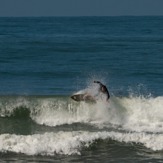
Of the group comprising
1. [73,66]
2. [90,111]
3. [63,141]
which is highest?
[73,66]

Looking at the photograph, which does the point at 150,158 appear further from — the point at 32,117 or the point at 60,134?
the point at 32,117

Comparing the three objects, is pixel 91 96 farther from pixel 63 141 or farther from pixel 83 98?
pixel 63 141

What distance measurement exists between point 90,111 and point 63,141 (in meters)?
5.01

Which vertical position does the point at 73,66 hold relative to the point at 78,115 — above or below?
above

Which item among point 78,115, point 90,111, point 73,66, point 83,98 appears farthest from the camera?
point 73,66

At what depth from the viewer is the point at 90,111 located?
2241 cm

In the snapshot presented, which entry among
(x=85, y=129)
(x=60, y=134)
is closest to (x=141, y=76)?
(x=85, y=129)

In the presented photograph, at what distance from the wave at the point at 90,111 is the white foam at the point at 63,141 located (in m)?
2.35

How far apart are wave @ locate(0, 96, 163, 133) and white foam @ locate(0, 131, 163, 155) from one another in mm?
2348

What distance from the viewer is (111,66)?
4072 cm

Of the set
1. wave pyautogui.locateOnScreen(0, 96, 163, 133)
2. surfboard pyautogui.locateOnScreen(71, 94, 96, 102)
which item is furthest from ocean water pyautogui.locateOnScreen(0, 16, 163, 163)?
surfboard pyautogui.locateOnScreen(71, 94, 96, 102)

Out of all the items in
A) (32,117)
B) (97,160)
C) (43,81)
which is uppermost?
(43,81)

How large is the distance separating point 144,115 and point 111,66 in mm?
18579

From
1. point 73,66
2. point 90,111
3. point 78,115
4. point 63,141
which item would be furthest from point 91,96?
point 73,66
